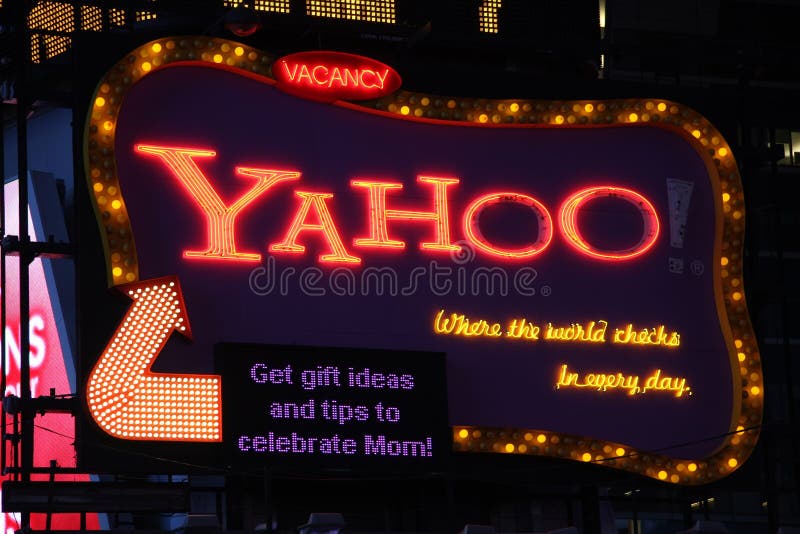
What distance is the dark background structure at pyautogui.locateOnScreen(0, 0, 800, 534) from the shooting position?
1861cm

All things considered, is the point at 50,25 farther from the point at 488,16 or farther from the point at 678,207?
the point at 678,207

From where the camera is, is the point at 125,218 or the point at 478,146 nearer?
the point at 125,218

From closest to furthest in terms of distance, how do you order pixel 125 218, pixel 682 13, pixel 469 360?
pixel 125 218
pixel 469 360
pixel 682 13

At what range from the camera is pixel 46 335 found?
20250 millimetres

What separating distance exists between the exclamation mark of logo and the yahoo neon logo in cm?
22

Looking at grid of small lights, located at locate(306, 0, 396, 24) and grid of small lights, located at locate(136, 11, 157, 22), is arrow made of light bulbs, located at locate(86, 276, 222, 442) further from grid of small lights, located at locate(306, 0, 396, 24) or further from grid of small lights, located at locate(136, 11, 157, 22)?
grid of small lights, located at locate(306, 0, 396, 24)

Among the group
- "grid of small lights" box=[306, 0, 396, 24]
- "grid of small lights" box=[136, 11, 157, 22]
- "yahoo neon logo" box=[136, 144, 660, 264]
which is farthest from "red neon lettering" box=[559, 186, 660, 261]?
"grid of small lights" box=[136, 11, 157, 22]

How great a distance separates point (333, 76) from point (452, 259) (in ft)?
7.81

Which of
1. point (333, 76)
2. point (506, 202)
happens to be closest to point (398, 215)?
point (506, 202)

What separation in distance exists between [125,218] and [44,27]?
4.23 metres

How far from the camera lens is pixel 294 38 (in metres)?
20.7

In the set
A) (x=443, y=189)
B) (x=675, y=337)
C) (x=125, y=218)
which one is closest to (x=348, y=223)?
(x=443, y=189)

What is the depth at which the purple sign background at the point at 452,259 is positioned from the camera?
18391 mm

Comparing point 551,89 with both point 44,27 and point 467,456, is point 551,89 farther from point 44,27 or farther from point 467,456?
point 44,27
